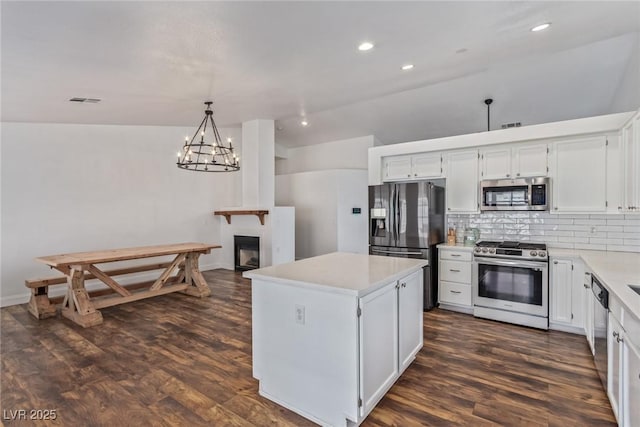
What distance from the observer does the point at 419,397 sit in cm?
227

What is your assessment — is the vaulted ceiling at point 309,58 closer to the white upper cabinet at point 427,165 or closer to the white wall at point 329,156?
the white upper cabinet at point 427,165

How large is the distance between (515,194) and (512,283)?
110 cm

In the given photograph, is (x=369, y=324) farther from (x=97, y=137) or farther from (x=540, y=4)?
(x=97, y=137)

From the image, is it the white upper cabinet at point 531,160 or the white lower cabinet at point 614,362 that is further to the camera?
the white upper cabinet at point 531,160

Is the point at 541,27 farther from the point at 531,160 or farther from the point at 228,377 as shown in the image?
the point at 228,377

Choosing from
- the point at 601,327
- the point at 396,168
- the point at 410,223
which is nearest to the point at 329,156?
the point at 396,168

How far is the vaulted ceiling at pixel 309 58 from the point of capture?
228 cm

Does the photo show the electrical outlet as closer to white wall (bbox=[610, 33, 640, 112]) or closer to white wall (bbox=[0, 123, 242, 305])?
white wall (bbox=[610, 33, 640, 112])

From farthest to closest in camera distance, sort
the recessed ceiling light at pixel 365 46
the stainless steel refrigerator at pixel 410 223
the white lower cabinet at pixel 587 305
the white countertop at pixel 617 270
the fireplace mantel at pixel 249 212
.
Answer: the fireplace mantel at pixel 249 212
the stainless steel refrigerator at pixel 410 223
the white lower cabinet at pixel 587 305
the recessed ceiling light at pixel 365 46
the white countertop at pixel 617 270

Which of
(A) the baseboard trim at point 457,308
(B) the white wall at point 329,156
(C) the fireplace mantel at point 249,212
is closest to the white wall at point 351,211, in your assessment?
(B) the white wall at point 329,156

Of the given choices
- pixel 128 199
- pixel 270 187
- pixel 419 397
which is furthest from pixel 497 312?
pixel 128 199

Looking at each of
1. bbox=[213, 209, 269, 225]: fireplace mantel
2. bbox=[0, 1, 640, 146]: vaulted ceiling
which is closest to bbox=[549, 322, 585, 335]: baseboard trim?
bbox=[0, 1, 640, 146]: vaulted ceiling

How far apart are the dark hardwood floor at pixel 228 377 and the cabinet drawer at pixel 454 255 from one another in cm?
74

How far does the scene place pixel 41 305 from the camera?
4.00m
